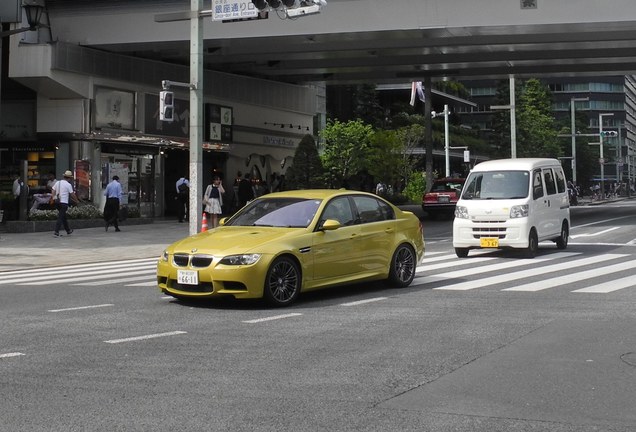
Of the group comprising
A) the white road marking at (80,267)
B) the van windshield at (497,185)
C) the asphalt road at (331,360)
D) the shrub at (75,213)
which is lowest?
the asphalt road at (331,360)

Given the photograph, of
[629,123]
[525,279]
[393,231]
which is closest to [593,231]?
[525,279]

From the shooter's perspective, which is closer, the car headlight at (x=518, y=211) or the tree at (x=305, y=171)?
the car headlight at (x=518, y=211)

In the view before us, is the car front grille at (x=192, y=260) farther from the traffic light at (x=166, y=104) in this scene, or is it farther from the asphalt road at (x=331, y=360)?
the traffic light at (x=166, y=104)

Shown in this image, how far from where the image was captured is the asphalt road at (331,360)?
552 centimetres

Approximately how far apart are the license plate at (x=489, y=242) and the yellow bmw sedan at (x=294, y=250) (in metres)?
4.81

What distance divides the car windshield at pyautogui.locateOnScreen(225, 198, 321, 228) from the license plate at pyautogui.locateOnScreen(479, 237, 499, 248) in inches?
273

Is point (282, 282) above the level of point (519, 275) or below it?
above

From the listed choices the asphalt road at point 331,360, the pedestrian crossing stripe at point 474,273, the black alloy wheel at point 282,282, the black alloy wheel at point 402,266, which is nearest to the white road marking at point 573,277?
the pedestrian crossing stripe at point 474,273

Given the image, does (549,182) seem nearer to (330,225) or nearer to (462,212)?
(462,212)

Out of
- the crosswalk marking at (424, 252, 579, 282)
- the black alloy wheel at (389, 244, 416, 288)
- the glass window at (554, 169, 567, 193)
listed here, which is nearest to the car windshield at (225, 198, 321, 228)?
the black alloy wheel at (389, 244, 416, 288)

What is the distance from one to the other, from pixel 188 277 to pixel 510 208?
9303mm

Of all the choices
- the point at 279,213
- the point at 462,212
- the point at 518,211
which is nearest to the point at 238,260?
the point at 279,213

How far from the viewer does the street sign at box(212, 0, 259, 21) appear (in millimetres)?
18153

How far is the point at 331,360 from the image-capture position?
7.36 metres
